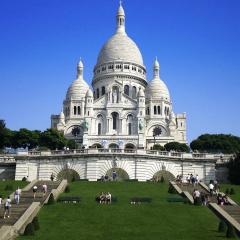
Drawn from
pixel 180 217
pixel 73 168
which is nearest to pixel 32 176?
pixel 73 168

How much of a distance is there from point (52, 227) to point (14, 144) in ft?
216

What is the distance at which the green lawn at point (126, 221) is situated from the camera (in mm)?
26359

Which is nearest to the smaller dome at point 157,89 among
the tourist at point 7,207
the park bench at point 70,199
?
the park bench at point 70,199

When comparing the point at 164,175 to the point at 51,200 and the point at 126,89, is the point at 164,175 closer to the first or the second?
the point at 51,200

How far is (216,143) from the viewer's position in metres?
107

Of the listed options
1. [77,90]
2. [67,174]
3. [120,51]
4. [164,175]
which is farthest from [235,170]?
[120,51]

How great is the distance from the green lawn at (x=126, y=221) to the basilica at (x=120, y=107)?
7250 centimetres

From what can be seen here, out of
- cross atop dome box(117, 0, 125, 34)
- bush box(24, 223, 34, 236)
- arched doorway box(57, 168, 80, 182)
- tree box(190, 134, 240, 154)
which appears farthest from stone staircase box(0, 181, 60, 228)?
cross atop dome box(117, 0, 125, 34)

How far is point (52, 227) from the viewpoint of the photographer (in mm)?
27969

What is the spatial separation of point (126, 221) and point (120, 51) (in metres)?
109

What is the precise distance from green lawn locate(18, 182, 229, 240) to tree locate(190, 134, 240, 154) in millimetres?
68546

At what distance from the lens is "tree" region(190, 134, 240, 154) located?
106 metres

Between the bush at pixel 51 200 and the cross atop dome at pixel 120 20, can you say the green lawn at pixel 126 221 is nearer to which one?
the bush at pixel 51 200

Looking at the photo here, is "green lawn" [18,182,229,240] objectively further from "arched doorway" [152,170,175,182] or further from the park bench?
"arched doorway" [152,170,175,182]
